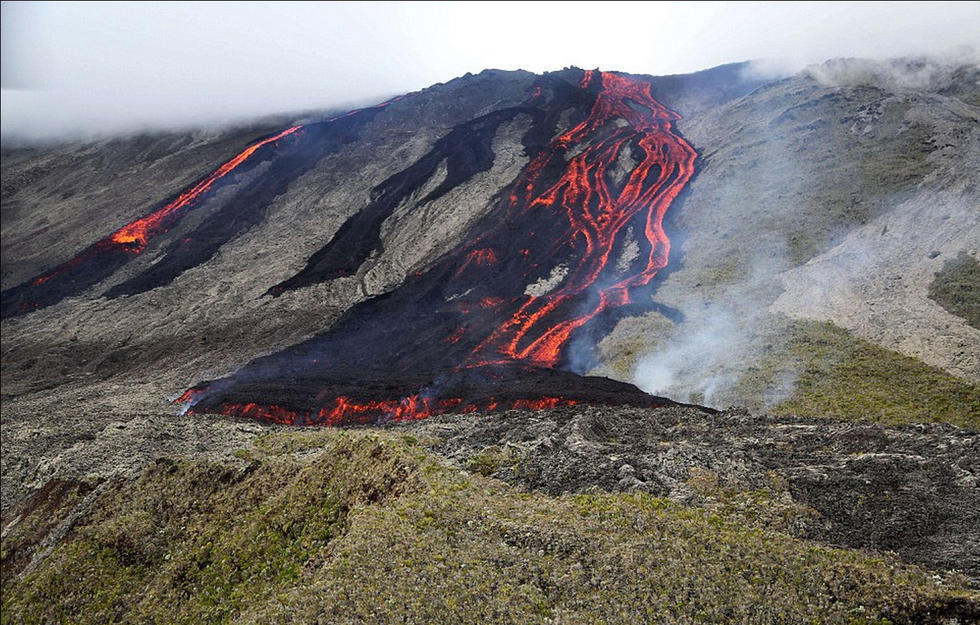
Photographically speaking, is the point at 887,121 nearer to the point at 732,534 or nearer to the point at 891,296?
the point at 891,296

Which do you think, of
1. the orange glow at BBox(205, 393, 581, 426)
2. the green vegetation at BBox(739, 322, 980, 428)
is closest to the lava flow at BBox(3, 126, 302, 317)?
the orange glow at BBox(205, 393, 581, 426)

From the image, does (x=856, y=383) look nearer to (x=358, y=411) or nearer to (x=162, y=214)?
(x=358, y=411)

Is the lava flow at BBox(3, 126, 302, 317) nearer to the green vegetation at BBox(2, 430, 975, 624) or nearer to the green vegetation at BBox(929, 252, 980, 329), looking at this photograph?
the green vegetation at BBox(2, 430, 975, 624)

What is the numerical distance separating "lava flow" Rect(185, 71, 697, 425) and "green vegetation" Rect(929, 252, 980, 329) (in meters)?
14.0

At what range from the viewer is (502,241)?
50.4m

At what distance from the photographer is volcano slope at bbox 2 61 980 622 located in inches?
591

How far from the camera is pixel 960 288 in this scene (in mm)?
28156

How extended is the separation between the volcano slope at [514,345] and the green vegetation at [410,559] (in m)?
0.10

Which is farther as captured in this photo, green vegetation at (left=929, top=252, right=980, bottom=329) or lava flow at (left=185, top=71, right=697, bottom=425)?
lava flow at (left=185, top=71, right=697, bottom=425)

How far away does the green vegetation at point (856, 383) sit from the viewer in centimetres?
2323

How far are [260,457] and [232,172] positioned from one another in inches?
2082

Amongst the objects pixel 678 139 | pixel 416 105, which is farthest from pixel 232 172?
pixel 678 139

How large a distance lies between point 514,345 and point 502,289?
26.4 feet

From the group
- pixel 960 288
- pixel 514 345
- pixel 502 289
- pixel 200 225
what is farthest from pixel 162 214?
pixel 960 288
